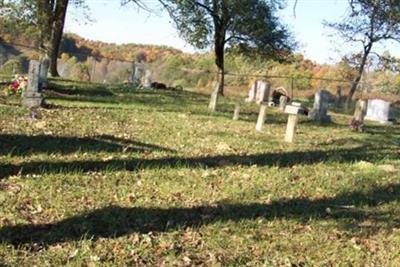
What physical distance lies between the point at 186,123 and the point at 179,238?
9244mm

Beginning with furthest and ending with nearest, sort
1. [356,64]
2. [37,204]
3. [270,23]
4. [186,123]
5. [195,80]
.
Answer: [195,80] → [356,64] → [270,23] → [186,123] → [37,204]

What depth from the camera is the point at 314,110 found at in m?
23.2

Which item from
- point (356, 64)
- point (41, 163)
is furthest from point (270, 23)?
point (41, 163)

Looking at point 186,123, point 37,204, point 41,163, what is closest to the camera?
point 37,204

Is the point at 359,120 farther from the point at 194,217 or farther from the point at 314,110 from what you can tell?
the point at 194,217

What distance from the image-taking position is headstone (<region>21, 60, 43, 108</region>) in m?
14.6

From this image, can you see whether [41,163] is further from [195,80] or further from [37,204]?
[195,80]

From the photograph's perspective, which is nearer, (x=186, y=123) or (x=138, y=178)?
(x=138, y=178)

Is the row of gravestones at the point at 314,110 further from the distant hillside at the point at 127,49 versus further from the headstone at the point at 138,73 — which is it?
the distant hillside at the point at 127,49

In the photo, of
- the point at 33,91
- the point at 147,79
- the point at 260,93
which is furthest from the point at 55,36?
Answer: the point at 33,91

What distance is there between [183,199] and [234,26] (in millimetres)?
30365

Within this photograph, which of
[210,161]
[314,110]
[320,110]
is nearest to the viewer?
[210,161]

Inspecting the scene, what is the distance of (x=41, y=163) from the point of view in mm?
8133

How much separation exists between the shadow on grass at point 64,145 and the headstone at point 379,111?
67.0ft
